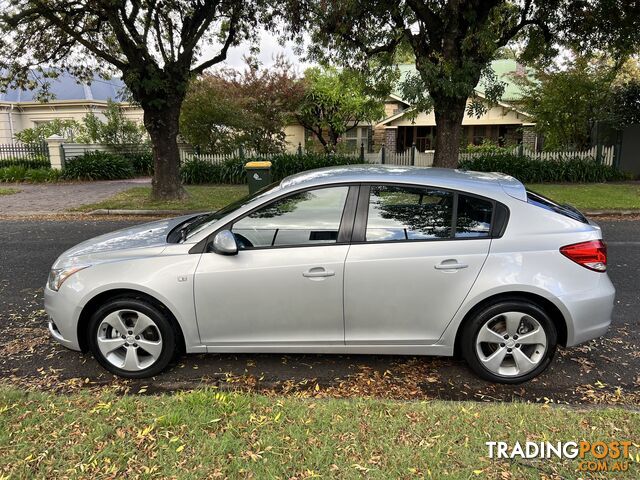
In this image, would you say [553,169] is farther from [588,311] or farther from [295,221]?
[295,221]

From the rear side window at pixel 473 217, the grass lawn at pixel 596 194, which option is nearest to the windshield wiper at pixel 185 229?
the rear side window at pixel 473 217

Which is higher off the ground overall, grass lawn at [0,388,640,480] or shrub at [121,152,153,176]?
shrub at [121,152,153,176]

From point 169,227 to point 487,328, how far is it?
278 centimetres

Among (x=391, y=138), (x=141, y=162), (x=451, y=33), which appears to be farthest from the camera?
(x=391, y=138)

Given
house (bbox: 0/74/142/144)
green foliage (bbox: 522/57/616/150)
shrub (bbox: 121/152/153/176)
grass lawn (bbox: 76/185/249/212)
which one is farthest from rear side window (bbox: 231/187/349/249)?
house (bbox: 0/74/142/144)

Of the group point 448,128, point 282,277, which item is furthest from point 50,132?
point 282,277

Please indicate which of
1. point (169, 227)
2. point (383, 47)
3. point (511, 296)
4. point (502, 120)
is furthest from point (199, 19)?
point (502, 120)

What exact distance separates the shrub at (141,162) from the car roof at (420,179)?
18.1 m

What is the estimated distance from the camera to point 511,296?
11.5 ft

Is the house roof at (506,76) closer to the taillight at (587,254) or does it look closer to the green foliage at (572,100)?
the green foliage at (572,100)

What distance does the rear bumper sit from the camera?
3480mm

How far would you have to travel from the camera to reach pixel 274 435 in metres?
2.81

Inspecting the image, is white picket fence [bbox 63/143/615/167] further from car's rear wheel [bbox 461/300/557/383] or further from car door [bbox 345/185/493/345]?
car's rear wheel [bbox 461/300/557/383]

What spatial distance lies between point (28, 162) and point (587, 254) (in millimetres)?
22169
